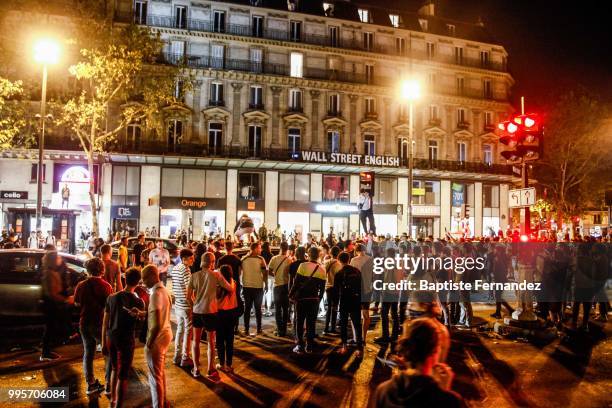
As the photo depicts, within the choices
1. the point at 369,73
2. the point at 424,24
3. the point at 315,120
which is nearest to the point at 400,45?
the point at 369,73

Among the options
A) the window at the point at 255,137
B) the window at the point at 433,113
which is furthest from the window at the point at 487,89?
the window at the point at 255,137

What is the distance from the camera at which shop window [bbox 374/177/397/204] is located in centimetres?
4112

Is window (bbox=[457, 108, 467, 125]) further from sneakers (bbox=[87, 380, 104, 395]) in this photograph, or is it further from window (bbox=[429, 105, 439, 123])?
sneakers (bbox=[87, 380, 104, 395])

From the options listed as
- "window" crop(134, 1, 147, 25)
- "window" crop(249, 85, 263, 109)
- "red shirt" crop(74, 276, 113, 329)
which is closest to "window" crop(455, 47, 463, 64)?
"window" crop(249, 85, 263, 109)

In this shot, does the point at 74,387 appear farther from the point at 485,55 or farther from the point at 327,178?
the point at 485,55

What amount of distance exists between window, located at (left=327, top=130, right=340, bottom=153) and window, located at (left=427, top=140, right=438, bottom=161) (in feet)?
30.0

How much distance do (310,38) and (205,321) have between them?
37052 millimetres

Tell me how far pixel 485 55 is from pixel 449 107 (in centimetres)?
781

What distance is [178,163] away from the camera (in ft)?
119

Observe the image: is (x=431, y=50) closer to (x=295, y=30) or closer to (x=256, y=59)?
(x=295, y=30)

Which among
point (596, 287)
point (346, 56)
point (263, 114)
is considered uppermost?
point (346, 56)

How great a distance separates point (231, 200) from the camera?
36.9m

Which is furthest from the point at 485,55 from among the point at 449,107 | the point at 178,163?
the point at 178,163

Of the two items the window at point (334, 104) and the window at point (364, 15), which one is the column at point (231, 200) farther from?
the window at point (364, 15)
